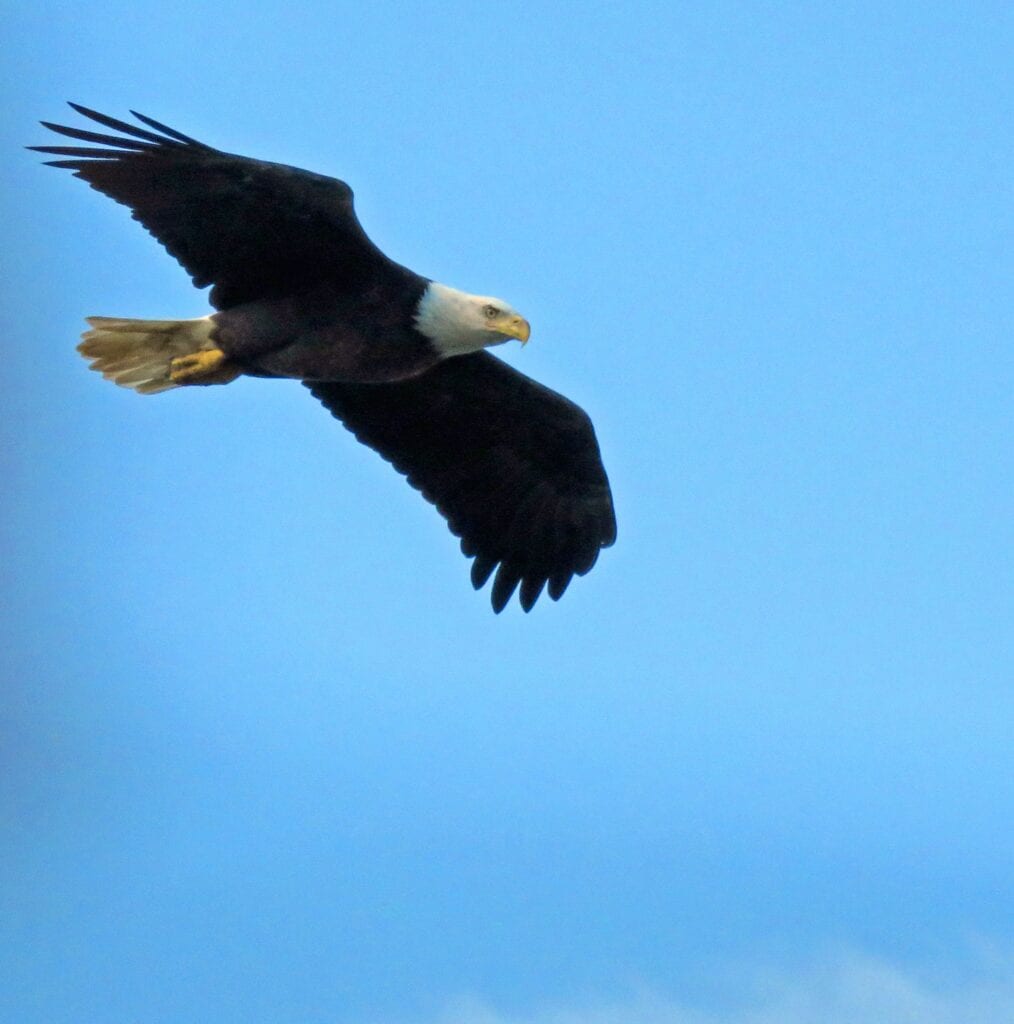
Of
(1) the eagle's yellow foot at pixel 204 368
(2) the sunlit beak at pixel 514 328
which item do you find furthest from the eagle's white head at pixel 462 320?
(1) the eagle's yellow foot at pixel 204 368

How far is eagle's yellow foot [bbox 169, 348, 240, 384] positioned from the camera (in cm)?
1126

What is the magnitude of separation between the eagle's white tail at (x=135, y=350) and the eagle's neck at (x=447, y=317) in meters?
1.36

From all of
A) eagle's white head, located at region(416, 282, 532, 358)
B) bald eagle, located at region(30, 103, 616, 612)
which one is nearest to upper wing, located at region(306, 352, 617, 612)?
bald eagle, located at region(30, 103, 616, 612)

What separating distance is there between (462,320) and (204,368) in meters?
1.45

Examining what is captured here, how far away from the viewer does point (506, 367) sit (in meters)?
12.5

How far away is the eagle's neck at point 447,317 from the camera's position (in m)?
11.1

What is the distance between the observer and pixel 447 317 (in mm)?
11094

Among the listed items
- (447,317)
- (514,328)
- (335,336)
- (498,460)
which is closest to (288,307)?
(335,336)

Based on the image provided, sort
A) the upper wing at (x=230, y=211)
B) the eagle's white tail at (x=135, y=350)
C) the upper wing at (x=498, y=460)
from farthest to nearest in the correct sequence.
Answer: the upper wing at (x=498, y=460), the eagle's white tail at (x=135, y=350), the upper wing at (x=230, y=211)

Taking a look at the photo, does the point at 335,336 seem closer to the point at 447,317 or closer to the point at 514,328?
the point at 447,317

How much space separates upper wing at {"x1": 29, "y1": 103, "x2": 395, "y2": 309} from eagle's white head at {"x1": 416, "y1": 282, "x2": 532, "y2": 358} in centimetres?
33

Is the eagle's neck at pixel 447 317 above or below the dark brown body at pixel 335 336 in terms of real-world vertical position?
above

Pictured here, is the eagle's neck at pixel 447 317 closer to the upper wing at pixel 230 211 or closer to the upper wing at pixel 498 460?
the upper wing at pixel 230 211

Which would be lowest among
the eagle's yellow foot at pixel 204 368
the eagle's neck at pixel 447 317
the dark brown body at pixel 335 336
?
the eagle's yellow foot at pixel 204 368
